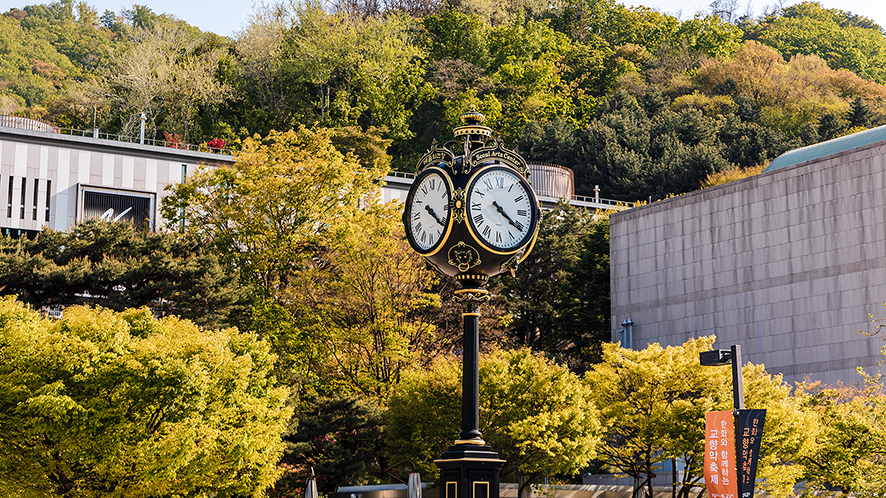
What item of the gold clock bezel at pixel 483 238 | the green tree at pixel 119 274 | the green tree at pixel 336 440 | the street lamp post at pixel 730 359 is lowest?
the green tree at pixel 336 440

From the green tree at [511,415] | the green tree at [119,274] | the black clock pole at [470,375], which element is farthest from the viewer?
the green tree at [119,274]

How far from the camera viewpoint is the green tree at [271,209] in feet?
128

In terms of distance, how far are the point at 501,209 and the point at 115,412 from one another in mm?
14321

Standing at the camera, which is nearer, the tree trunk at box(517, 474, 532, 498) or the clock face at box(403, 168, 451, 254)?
the clock face at box(403, 168, 451, 254)

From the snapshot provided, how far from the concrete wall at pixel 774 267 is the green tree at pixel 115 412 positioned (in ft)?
77.5

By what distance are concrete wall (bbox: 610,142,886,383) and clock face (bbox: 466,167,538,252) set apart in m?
29.6

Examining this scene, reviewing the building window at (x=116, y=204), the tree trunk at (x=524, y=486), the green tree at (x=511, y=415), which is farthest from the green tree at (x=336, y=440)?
the building window at (x=116, y=204)

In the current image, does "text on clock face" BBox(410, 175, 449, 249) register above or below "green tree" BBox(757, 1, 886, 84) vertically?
below

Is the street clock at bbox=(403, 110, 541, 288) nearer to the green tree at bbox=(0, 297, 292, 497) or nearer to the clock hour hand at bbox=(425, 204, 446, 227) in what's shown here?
the clock hour hand at bbox=(425, 204, 446, 227)

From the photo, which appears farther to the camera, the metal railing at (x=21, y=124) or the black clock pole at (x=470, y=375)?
the metal railing at (x=21, y=124)

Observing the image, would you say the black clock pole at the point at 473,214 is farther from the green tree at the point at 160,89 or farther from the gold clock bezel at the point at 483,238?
the green tree at the point at 160,89

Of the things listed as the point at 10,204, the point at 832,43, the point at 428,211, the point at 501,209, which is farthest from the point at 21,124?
the point at 832,43

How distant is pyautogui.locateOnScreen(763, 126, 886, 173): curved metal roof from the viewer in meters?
41.4

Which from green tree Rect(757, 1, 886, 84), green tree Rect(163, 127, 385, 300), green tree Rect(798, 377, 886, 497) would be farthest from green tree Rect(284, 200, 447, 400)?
green tree Rect(757, 1, 886, 84)
